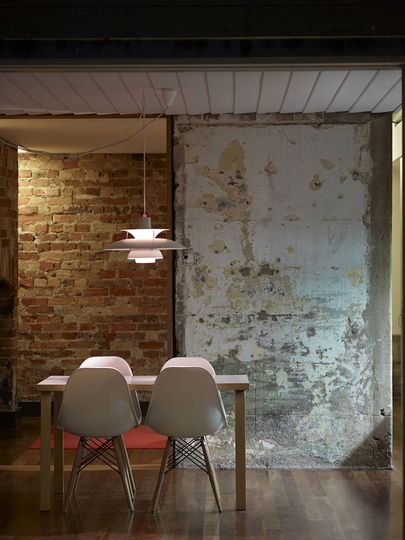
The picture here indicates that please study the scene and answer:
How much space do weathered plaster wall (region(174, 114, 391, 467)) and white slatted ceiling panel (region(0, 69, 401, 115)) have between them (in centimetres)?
25

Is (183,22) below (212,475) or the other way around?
the other way around

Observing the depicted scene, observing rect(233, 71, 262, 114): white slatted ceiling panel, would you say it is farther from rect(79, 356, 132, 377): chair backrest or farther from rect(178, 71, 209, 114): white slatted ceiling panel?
rect(79, 356, 132, 377): chair backrest

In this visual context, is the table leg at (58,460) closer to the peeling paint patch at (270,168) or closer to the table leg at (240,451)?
the table leg at (240,451)

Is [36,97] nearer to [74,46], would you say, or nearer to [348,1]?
[74,46]

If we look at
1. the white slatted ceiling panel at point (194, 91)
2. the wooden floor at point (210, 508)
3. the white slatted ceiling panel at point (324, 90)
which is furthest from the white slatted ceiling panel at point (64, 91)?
the wooden floor at point (210, 508)

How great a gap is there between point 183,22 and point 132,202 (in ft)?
18.8

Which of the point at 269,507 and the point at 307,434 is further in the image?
the point at 307,434

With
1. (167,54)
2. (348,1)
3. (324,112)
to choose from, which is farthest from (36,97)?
(348,1)

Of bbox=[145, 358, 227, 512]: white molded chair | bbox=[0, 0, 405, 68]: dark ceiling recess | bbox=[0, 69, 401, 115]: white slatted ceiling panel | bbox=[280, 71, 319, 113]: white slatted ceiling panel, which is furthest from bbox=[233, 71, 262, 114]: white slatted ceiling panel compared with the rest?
bbox=[145, 358, 227, 512]: white molded chair

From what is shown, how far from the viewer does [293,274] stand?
6.71 metres

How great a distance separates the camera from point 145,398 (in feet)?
30.0

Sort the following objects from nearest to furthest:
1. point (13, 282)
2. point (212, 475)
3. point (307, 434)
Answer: point (212, 475) < point (307, 434) < point (13, 282)

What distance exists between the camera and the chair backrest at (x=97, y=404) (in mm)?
5402

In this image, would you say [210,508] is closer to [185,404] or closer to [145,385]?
[185,404]
